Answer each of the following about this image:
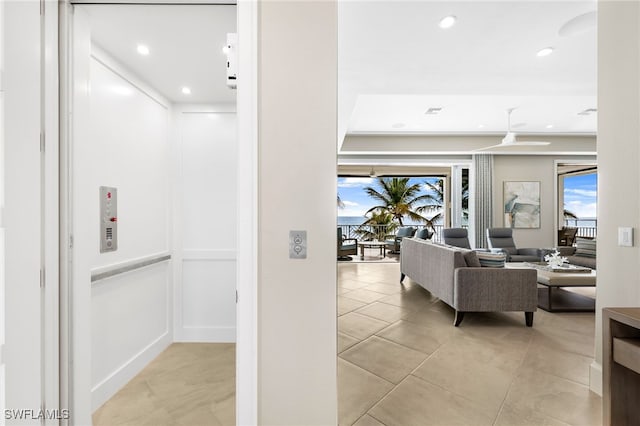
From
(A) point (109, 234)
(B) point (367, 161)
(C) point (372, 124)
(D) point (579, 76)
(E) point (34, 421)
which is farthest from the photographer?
(B) point (367, 161)

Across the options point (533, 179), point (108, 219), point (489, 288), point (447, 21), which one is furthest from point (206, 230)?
point (533, 179)

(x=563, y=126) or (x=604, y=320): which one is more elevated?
(x=563, y=126)

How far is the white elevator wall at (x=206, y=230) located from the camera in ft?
8.91

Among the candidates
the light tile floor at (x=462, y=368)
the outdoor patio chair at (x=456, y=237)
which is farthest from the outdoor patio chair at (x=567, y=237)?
the light tile floor at (x=462, y=368)

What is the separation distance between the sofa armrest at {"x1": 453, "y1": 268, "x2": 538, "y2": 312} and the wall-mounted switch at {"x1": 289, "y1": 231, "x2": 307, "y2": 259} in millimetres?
2489

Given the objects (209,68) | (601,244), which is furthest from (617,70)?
(209,68)

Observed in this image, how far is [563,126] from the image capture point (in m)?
5.93

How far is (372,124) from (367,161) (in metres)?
1.29

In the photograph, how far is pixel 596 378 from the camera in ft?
6.44

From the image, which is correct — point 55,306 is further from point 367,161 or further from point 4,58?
point 367,161

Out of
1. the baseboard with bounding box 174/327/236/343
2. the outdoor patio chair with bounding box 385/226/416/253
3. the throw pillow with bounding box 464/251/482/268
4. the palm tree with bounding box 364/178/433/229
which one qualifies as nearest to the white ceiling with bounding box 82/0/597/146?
the throw pillow with bounding box 464/251/482/268

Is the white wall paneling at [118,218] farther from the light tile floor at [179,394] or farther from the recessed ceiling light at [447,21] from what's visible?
the recessed ceiling light at [447,21]

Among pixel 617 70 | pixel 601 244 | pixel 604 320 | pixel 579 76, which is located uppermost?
pixel 579 76

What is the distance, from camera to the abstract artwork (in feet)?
23.0
